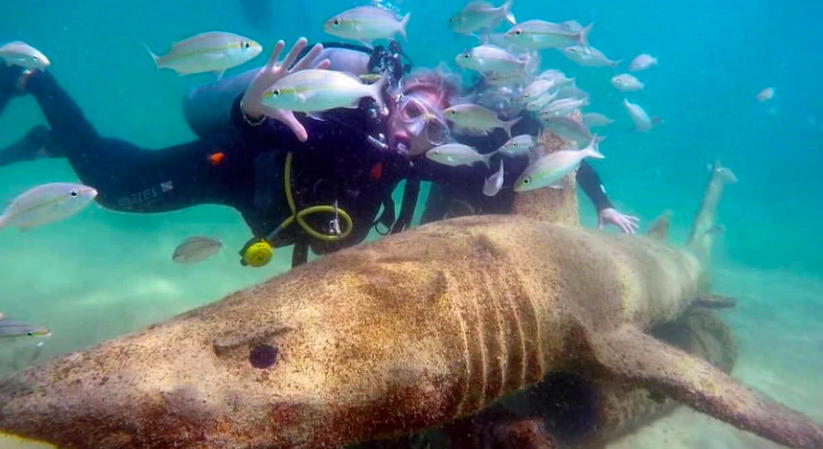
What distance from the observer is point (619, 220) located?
7141 millimetres

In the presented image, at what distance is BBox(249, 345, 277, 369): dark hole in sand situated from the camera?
2421 millimetres

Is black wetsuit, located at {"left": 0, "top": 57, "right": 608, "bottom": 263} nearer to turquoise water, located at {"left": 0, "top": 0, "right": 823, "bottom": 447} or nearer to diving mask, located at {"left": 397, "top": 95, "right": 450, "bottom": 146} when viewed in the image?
diving mask, located at {"left": 397, "top": 95, "right": 450, "bottom": 146}

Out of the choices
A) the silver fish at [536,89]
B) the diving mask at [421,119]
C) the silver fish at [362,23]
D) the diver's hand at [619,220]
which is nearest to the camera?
the diving mask at [421,119]

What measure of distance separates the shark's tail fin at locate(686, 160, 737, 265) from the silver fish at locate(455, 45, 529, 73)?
18.4ft

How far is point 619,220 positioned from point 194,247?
238 inches

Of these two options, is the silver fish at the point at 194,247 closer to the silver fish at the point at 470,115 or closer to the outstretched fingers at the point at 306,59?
the outstretched fingers at the point at 306,59

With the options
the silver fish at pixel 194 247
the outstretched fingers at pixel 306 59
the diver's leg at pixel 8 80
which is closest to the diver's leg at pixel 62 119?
the diver's leg at pixel 8 80

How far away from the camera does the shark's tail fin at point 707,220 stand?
9781mm

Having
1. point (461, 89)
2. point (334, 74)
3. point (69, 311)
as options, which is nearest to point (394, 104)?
point (334, 74)

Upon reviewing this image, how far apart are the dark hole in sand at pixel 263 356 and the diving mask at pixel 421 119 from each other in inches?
128

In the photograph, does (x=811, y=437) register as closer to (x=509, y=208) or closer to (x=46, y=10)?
(x=509, y=208)

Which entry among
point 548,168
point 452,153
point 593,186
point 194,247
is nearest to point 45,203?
point 194,247

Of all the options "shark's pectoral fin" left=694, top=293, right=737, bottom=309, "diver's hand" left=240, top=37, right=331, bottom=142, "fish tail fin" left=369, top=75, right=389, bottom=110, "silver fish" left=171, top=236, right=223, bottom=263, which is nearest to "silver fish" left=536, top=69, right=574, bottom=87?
"fish tail fin" left=369, top=75, right=389, bottom=110

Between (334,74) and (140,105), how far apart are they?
429ft
